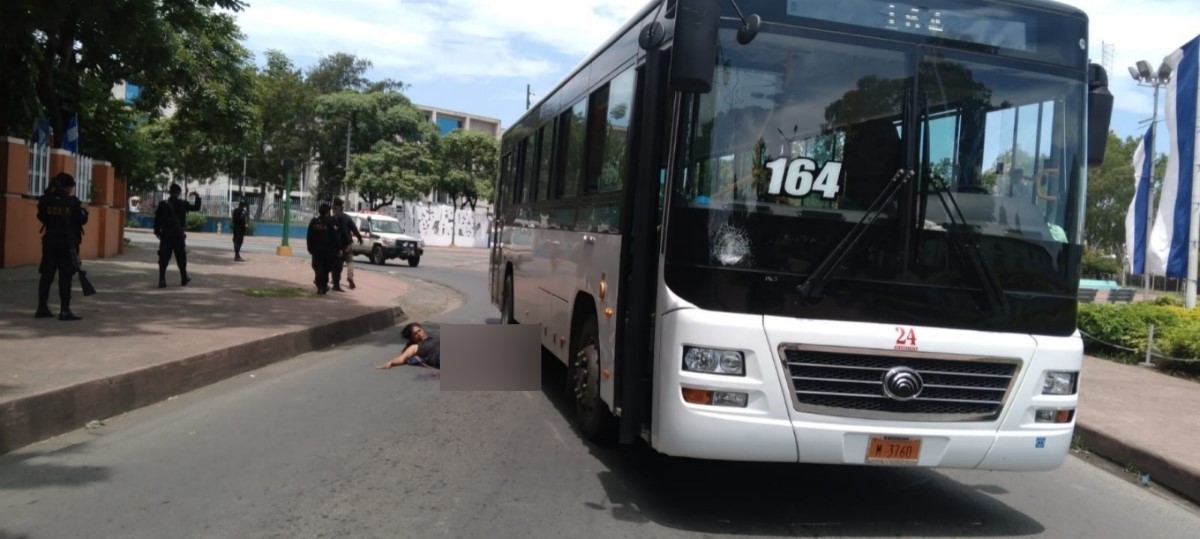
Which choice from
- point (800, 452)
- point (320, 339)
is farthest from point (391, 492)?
point (320, 339)

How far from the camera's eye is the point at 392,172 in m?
55.7

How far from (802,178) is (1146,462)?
460cm

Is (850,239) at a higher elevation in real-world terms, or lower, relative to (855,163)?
lower

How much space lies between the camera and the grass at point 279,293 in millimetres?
14938

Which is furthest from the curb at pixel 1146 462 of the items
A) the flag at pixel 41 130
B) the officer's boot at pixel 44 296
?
the flag at pixel 41 130

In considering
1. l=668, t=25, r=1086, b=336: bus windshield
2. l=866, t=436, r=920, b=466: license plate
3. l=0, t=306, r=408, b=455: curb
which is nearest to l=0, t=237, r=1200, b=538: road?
l=0, t=306, r=408, b=455: curb

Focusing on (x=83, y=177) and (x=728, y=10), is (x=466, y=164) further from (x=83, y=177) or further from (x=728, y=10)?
(x=728, y=10)

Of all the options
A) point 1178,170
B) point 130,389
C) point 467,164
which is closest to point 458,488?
point 130,389

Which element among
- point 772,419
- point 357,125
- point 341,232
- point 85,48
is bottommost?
point 772,419

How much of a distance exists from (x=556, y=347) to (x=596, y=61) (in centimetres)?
252

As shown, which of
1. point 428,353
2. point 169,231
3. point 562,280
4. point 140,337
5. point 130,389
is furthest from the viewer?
point 169,231

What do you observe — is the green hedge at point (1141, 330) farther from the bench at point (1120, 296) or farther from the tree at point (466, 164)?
the tree at point (466, 164)

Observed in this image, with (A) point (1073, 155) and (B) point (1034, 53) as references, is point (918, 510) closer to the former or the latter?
(A) point (1073, 155)

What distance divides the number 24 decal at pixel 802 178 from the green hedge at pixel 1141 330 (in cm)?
967
